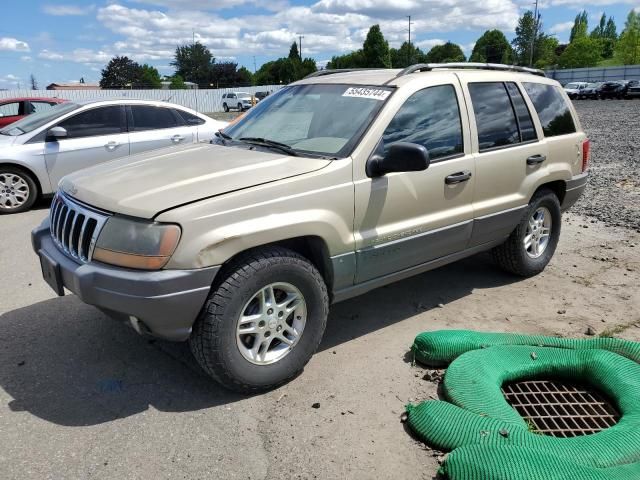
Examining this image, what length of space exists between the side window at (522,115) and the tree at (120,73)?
89.3 metres

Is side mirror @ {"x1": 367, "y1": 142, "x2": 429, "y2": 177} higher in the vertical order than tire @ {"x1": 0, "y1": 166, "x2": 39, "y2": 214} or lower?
higher

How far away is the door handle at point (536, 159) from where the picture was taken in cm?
482

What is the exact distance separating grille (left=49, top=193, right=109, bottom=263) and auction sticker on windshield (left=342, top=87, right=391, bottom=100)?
77.9 inches

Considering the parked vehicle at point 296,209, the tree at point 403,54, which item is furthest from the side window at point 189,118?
the tree at point 403,54

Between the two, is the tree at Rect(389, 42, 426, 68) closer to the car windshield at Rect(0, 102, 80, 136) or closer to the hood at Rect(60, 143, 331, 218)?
the car windshield at Rect(0, 102, 80, 136)

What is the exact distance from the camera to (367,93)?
397 cm

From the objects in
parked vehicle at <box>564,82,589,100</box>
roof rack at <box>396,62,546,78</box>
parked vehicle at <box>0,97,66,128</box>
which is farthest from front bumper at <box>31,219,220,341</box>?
parked vehicle at <box>564,82,589,100</box>

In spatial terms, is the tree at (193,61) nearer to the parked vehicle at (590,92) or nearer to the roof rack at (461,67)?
the parked vehicle at (590,92)

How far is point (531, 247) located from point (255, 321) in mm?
3264

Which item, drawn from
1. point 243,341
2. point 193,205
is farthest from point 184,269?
point 243,341

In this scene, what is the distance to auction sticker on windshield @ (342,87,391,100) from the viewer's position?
12.8 feet

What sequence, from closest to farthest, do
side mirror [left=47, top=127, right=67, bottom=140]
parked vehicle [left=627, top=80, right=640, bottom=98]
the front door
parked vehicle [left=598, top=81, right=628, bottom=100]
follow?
the front door, side mirror [left=47, top=127, right=67, bottom=140], parked vehicle [left=627, top=80, right=640, bottom=98], parked vehicle [left=598, top=81, right=628, bottom=100]

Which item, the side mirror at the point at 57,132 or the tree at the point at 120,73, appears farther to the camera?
the tree at the point at 120,73

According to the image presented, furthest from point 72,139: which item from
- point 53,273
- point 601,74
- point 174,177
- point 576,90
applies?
point 601,74
